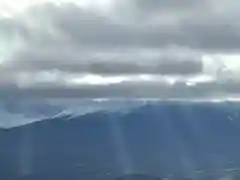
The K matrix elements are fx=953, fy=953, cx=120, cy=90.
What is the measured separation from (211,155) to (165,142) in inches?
1619

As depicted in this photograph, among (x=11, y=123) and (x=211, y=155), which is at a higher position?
(x=11, y=123)

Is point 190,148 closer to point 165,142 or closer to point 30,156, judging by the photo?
point 30,156

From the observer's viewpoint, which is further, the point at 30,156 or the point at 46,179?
the point at 30,156

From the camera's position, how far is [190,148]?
155250 mm

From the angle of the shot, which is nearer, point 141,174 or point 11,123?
point 141,174

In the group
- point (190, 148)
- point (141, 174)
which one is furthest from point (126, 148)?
point (141, 174)

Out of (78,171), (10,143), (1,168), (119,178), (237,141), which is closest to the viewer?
(119,178)

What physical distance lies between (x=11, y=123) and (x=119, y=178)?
359 ft

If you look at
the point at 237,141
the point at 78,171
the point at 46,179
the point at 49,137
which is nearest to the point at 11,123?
the point at 49,137

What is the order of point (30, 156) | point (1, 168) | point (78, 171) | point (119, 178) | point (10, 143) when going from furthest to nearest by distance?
point (10, 143) → point (30, 156) → point (78, 171) → point (1, 168) → point (119, 178)

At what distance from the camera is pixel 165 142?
637 ft

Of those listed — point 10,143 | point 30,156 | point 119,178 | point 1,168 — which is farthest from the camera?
point 10,143

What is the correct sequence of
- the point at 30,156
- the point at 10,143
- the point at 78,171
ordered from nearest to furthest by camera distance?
the point at 78,171 < the point at 30,156 < the point at 10,143

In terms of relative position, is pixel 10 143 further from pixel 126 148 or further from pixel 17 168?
pixel 17 168
